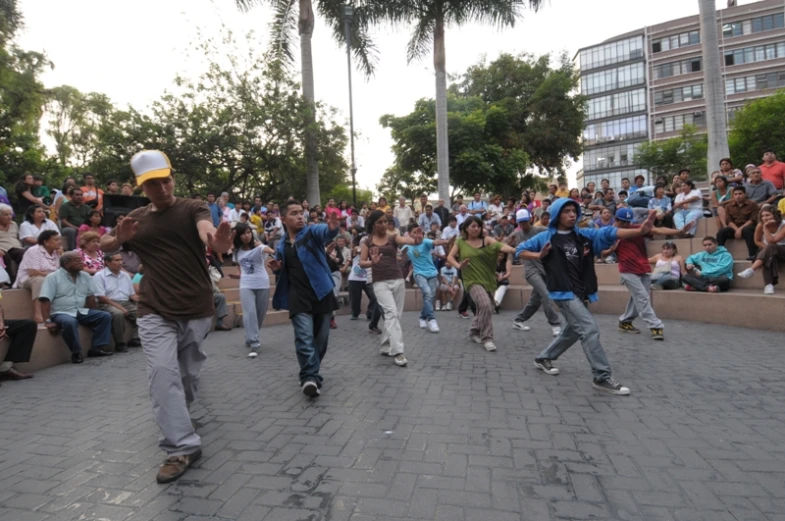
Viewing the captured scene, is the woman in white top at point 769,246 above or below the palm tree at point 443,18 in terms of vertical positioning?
below

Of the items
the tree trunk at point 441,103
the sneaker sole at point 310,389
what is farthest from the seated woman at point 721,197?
the sneaker sole at point 310,389

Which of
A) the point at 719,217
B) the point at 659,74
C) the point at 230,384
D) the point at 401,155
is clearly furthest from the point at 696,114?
the point at 230,384

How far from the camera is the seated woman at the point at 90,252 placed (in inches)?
331

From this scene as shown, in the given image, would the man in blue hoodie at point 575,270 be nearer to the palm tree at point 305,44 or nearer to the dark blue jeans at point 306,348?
the dark blue jeans at point 306,348

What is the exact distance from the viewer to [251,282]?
7.84 meters

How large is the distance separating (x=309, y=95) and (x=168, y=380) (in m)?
16.2

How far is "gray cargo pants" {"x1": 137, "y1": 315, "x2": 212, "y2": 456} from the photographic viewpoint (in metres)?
3.43

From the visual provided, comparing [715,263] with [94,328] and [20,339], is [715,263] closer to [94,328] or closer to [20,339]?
[94,328]

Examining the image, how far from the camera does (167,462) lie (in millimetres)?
3361

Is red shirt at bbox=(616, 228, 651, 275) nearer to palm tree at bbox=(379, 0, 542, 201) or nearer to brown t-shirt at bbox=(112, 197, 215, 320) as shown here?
brown t-shirt at bbox=(112, 197, 215, 320)

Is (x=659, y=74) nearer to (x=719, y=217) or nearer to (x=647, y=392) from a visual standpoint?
(x=719, y=217)

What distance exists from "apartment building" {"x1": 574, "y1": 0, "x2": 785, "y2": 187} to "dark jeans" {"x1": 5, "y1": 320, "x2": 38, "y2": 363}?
188 ft

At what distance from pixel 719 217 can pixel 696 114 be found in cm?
5980

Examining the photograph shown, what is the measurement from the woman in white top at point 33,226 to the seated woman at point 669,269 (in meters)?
12.0
